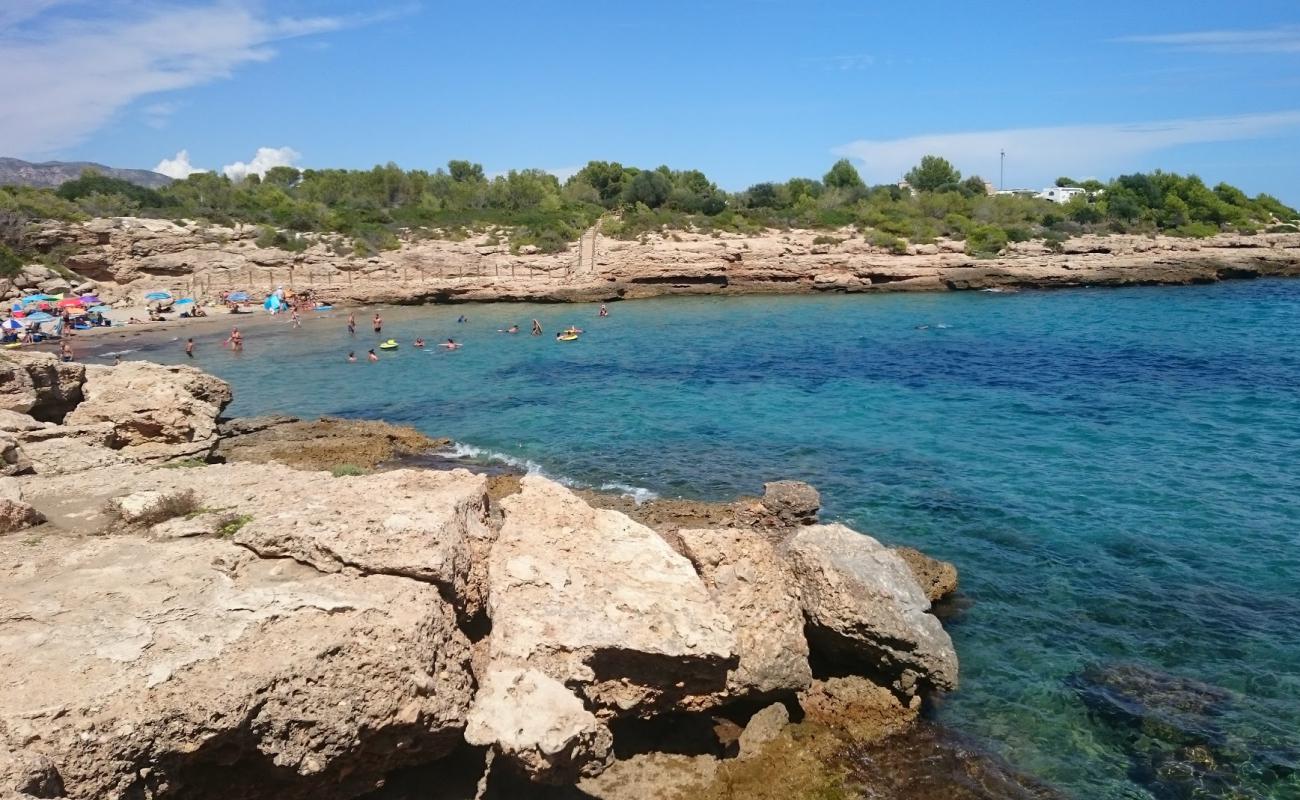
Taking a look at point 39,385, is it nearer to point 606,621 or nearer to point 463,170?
point 606,621

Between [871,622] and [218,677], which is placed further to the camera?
[871,622]

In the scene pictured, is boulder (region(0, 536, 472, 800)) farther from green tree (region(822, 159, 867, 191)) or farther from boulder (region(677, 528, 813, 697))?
green tree (region(822, 159, 867, 191))

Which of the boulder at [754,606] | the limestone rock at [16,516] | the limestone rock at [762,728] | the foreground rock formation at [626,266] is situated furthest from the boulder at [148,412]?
the foreground rock formation at [626,266]

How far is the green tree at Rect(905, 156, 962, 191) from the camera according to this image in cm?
8656

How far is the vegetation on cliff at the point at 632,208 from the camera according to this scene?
5678 cm

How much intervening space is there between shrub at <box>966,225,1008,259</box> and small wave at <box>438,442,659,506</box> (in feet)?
146

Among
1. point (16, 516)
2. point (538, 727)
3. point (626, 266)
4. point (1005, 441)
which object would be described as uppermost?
point (626, 266)

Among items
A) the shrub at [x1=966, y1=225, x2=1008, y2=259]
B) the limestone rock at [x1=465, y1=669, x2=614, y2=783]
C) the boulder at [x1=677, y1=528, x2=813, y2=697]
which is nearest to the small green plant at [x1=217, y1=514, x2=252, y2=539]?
the limestone rock at [x1=465, y1=669, x2=614, y2=783]

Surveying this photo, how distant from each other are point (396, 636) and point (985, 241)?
57439 mm

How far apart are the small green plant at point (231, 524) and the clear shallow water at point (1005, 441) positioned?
6.84 meters

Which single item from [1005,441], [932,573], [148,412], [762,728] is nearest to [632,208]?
[1005,441]

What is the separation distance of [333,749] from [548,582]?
6.35 feet

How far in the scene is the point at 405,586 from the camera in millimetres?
5391

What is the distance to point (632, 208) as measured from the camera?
6994 centimetres
